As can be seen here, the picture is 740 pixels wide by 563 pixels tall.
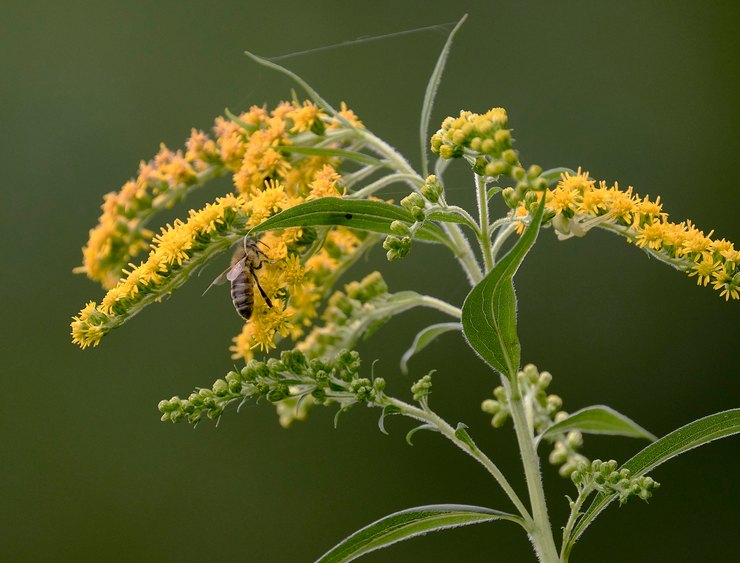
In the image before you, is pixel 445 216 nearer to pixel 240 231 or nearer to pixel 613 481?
pixel 240 231

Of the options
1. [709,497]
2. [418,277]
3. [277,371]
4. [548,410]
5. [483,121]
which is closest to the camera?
[483,121]

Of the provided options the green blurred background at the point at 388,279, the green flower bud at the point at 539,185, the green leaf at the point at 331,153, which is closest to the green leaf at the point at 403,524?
the green flower bud at the point at 539,185

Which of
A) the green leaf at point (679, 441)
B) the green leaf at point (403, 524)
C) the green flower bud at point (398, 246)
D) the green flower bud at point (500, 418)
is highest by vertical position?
the green flower bud at point (398, 246)

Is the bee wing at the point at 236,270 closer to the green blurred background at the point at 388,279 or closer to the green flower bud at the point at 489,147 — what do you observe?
the green flower bud at the point at 489,147

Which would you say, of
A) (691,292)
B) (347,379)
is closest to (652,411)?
(691,292)

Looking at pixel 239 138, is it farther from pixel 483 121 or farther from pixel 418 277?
pixel 418 277

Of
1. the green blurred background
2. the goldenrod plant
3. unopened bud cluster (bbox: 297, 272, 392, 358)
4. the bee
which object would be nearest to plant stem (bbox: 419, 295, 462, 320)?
the goldenrod plant
